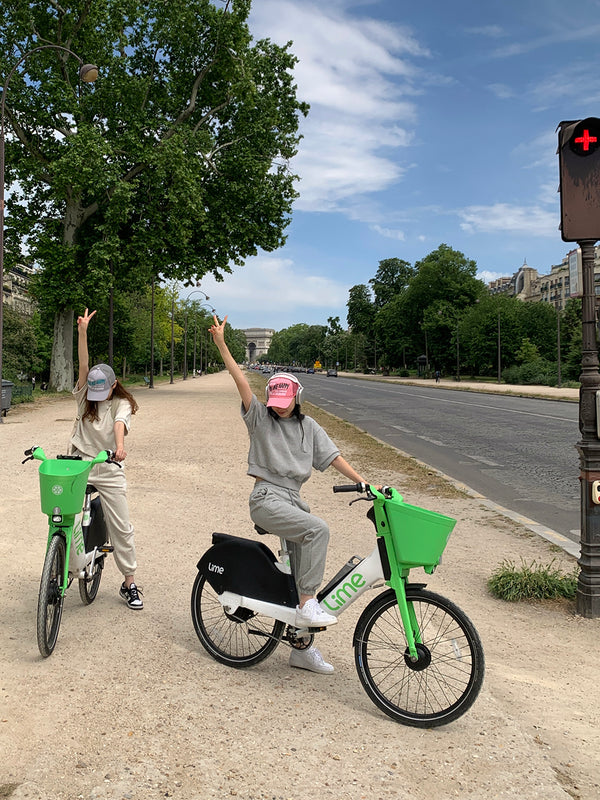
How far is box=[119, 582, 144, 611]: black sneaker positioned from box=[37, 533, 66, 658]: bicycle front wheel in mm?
761

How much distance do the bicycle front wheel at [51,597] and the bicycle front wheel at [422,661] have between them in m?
1.72

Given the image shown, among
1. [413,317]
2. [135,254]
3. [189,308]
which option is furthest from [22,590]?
[413,317]

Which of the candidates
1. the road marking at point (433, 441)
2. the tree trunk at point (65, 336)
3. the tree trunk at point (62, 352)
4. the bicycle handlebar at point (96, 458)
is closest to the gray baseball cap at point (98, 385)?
the bicycle handlebar at point (96, 458)

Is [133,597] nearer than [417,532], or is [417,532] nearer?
[417,532]

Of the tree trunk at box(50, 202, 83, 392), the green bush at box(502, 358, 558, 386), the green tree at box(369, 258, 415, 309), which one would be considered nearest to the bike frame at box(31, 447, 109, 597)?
the tree trunk at box(50, 202, 83, 392)

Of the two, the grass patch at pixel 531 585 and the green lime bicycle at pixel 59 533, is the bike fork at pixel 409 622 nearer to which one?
the green lime bicycle at pixel 59 533

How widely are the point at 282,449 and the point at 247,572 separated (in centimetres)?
71

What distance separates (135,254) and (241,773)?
2990 centimetres

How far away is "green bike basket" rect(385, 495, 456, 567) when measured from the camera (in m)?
3.34

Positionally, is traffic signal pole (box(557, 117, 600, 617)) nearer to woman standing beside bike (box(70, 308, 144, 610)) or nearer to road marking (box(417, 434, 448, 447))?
woman standing beside bike (box(70, 308, 144, 610))

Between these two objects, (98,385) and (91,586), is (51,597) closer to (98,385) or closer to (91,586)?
(91,586)

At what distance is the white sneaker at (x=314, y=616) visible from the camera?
12.1 ft

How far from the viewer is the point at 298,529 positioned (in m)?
3.69

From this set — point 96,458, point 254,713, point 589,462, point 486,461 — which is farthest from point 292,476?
point 486,461
